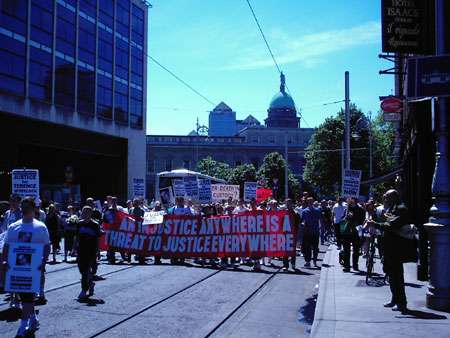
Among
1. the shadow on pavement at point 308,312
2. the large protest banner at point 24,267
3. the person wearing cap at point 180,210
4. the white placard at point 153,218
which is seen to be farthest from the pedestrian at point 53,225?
the large protest banner at point 24,267

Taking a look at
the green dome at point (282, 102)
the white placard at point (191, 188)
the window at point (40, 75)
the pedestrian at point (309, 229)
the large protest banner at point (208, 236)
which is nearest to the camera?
the large protest banner at point (208, 236)

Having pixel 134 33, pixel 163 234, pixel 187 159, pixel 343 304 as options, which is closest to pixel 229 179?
pixel 187 159

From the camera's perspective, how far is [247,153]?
111m

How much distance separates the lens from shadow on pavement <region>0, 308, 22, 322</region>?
8.82 metres

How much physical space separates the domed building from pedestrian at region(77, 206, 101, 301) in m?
116

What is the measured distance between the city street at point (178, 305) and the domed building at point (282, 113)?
112 m

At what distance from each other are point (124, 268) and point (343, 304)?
7.50 metres

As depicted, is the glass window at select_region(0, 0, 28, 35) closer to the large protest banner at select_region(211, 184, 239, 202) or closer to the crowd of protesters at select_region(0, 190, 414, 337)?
the large protest banner at select_region(211, 184, 239, 202)

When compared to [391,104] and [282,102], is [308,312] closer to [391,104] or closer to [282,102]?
[391,104]

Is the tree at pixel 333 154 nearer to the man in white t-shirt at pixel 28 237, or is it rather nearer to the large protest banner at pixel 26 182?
the large protest banner at pixel 26 182

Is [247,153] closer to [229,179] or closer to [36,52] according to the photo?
[229,179]

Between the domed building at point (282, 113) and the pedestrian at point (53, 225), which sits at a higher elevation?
the domed building at point (282, 113)

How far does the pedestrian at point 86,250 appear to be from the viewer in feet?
A: 34.9

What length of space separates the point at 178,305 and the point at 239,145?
99836 millimetres
